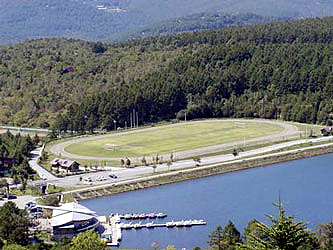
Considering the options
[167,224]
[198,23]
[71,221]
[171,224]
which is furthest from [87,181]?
[198,23]

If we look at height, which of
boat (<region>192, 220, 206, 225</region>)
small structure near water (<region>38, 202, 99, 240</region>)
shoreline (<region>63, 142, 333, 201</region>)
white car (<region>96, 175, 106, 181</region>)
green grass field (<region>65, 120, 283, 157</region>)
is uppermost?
small structure near water (<region>38, 202, 99, 240</region>)

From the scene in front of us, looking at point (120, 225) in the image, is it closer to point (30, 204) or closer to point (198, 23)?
point (30, 204)

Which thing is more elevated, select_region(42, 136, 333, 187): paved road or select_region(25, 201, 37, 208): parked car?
select_region(25, 201, 37, 208): parked car

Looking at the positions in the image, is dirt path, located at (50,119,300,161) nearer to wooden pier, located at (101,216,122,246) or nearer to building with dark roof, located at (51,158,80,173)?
building with dark roof, located at (51,158,80,173)

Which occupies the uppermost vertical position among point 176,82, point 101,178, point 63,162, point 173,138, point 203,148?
point 176,82

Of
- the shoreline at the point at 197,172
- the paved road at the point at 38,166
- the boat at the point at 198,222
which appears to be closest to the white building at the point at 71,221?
the boat at the point at 198,222

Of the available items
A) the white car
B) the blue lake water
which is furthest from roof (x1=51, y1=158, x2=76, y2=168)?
the blue lake water
